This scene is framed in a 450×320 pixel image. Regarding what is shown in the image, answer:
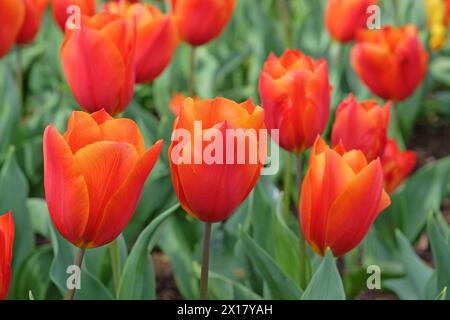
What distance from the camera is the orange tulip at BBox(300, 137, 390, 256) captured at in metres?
1.26

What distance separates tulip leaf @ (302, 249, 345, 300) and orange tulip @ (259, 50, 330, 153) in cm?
27

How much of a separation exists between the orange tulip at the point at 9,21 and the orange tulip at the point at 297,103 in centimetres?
65

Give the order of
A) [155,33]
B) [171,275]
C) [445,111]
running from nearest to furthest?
[155,33], [171,275], [445,111]

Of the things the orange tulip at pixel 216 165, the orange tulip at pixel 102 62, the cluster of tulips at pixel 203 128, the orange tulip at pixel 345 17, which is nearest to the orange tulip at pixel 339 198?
the cluster of tulips at pixel 203 128

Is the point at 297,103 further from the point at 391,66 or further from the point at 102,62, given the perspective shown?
the point at 391,66

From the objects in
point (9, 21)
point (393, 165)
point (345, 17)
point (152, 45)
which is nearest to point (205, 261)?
point (152, 45)

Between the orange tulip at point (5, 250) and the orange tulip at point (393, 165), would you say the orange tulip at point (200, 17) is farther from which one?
the orange tulip at point (5, 250)

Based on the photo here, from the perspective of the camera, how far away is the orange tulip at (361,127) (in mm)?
1550

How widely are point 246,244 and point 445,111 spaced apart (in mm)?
1928

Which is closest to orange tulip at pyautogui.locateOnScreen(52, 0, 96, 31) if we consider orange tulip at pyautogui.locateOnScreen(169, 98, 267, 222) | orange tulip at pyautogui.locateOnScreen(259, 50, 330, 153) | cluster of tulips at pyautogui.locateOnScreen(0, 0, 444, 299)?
cluster of tulips at pyautogui.locateOnScreen(0, 0, 444, 299)

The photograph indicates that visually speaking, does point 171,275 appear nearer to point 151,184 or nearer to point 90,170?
point 151,184

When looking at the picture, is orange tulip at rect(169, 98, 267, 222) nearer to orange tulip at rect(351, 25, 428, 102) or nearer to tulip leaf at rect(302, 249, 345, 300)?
tulip leaf at rect(302, 249, 345, 300)
